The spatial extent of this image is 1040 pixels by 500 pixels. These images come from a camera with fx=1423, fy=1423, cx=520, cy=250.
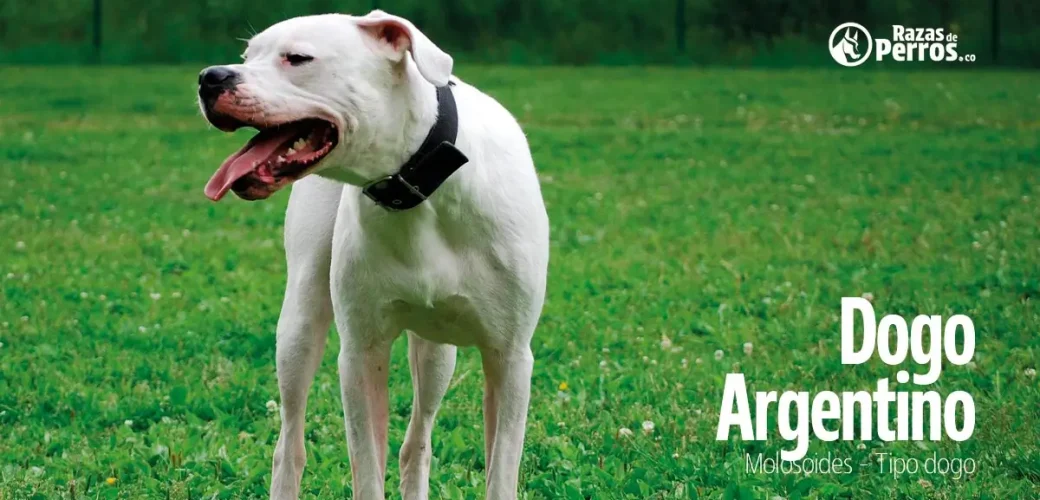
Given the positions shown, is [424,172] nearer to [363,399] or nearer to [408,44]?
[408,44]

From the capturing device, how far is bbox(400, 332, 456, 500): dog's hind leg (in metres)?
4.80

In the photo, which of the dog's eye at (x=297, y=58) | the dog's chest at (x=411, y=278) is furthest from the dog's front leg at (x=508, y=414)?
the dog's eye at (x=297, y=58)

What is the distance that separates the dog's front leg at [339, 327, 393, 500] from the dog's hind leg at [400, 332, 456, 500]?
47cm

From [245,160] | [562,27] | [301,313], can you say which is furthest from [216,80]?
[562,27]

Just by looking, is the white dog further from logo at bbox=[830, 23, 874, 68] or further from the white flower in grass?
logo at bbox=[830, 23, 874, 68]

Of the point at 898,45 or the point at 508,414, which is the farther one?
the point at 898,45

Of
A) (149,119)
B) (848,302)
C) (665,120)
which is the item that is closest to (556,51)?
(665,120)

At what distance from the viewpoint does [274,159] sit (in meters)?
3.55

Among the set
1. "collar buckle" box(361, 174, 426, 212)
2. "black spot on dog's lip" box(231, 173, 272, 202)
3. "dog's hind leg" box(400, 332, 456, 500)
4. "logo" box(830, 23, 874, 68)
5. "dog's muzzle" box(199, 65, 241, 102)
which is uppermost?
"dog's muzzle" box(199, 65, 241, 102)

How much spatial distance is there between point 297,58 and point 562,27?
23384 mm

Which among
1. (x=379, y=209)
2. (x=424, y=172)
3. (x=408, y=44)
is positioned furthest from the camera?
(x=379, y=209)

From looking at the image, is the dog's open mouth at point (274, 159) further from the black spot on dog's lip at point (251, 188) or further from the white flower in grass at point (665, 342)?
the white flower in grass at point (665, 342)

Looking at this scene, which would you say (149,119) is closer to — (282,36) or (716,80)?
Answer: (716,80)

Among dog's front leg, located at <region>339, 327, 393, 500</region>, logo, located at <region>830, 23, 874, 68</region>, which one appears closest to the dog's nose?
dog's front leg, located at <region>339, 327, 393, 500</region>
